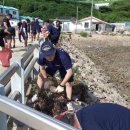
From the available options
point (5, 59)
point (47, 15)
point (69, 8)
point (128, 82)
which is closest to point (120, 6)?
point (69, 8)

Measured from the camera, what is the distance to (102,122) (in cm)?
284

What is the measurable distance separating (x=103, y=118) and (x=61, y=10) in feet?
359

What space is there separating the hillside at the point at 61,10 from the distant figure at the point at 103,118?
96814 millimetres

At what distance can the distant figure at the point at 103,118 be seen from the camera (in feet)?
9.14

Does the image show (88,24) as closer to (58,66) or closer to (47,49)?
(58,66)

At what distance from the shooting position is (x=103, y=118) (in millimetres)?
2871

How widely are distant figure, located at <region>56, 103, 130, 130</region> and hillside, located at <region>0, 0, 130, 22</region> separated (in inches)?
3812

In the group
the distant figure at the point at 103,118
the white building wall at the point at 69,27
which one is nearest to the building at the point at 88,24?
the white building wall at the point at 69,27

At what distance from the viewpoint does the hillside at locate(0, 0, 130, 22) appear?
103625mm

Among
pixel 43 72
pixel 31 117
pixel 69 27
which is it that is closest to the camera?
pixel 31 117

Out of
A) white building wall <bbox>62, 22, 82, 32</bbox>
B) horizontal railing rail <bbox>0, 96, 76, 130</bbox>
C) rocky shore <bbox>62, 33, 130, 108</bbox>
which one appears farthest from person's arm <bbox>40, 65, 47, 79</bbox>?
white building wall <bbox>62, 22, 82, 32</bbox>

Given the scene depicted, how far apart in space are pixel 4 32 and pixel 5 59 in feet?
8.54

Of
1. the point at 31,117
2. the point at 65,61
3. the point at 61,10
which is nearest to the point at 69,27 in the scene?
the point at 61,10

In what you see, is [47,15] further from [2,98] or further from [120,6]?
[2,98]
